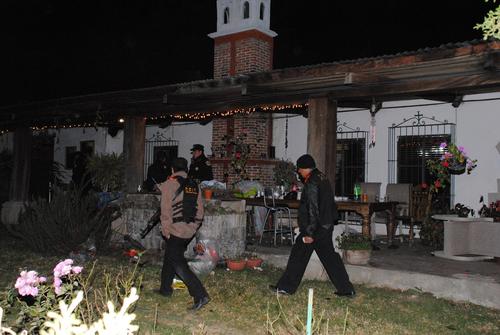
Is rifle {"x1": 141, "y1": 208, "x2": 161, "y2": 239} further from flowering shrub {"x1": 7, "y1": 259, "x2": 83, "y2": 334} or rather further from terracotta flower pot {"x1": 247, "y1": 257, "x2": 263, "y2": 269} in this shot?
flowering shrub {"x1": 7, "y1": 259, "x2": 83, "y2": 334}

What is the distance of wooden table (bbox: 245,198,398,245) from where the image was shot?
8.60m

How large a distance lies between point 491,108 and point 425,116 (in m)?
1.36

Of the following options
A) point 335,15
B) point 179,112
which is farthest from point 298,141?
point 335,15

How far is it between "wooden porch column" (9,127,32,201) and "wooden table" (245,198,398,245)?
6.82 m

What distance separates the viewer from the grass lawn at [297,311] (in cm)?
522

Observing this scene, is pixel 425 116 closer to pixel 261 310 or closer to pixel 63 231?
pixel 261 310

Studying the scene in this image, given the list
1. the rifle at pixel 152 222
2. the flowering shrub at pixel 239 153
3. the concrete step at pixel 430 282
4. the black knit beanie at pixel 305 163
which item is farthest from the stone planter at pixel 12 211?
the black knit beanie at pixel 305 163

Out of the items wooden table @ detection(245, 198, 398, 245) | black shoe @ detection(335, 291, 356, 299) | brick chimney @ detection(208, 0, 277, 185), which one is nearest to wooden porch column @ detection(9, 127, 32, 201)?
brick chimney @ detection(208, 0, 277, 185)

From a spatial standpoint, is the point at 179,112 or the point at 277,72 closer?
the point at 277,72

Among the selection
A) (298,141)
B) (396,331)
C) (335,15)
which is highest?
(335,15)

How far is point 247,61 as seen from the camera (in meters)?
12.9

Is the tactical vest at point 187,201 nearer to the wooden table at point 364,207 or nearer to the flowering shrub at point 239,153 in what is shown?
the wooden table at point 364,207

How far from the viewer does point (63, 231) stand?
9047 millimetres

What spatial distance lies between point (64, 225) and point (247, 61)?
6.32 meters
